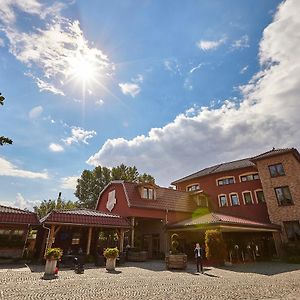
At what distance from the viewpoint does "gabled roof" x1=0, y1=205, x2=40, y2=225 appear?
56.1 ft

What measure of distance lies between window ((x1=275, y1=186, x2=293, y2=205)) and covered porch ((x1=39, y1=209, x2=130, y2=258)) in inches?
596

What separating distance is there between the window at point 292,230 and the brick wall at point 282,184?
0.34 m

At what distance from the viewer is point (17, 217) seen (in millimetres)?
17688

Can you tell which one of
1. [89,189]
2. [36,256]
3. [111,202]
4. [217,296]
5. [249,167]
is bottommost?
[217,296]

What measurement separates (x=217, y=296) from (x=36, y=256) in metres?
17.3

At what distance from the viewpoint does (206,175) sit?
3133 centimetres

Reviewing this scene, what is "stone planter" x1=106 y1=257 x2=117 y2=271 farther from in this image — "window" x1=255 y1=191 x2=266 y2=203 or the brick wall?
"window" x1=255 y1=191 x2=266 y2=203

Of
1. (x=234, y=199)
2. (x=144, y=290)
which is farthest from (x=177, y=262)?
(x=234, y=199)

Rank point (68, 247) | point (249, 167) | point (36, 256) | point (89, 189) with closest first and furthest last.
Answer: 1. point (36, 256)
2. point (68, 247)
3. point (249, 167)
4. point (89, 189)

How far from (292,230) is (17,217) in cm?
2375

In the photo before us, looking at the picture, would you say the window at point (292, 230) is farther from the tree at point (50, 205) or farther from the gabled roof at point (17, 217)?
the tree at point (50, 205)

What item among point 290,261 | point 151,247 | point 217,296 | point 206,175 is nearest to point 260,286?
point 217,296

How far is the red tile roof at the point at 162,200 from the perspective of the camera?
23.0m

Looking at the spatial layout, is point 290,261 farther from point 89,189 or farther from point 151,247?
point 89,189
